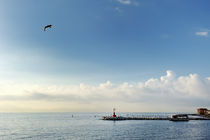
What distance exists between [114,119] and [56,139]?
3150 inches

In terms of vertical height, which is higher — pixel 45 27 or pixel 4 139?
pixel 45 27

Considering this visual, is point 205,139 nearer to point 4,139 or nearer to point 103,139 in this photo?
point 103,139

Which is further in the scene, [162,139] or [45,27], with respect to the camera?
[162,139]

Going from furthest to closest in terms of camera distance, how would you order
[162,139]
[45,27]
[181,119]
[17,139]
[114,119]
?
[114,119]
[181,119]
[17,139]
[162,139]
[45,27]

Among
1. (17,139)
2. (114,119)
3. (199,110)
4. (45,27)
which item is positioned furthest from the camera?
(199,110)

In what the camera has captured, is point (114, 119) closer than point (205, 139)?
A: No

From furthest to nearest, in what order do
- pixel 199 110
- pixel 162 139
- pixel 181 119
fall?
1. pixel 199 110
2. pixel 181 119
3. pixel 162 139

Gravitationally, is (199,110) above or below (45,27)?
below

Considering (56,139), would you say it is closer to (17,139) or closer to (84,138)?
(84,138)

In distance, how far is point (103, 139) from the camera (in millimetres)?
59250

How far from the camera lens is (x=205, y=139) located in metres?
58.4

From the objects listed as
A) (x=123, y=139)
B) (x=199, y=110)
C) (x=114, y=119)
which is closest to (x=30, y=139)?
(x=123, y=139)

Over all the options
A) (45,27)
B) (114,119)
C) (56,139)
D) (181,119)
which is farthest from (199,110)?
(45,27)

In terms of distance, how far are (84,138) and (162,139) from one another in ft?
72.7
